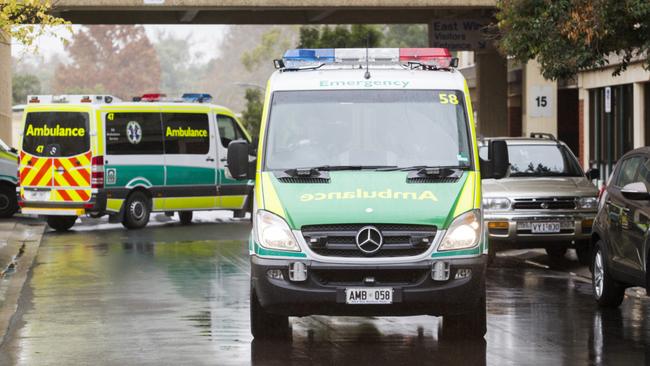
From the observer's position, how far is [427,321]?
1242cm

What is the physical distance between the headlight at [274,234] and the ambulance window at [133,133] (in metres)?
15.0

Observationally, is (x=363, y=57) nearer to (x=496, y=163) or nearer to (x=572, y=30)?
(x=496, y=163)

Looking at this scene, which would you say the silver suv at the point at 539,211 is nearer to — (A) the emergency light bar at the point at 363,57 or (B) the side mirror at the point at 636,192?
(B) the side mirror at the point at 636,192

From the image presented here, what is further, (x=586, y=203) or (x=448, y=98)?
(x=586, y=203)

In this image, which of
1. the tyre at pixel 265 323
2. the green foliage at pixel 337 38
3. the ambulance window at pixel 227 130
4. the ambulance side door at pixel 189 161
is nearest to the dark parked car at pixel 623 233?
the tyre at pixel 265 323

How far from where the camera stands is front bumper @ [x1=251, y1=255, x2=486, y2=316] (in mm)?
10344

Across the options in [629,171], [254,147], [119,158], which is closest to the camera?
[254,147]

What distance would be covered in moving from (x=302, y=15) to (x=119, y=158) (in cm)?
952

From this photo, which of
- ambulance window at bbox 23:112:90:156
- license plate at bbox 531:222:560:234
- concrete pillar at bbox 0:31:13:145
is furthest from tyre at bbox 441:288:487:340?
concrete pillar at bbox 0:31:13:145

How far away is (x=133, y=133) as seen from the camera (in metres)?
25.7

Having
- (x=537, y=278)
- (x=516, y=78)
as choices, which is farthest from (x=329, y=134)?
(x=516, y=78)

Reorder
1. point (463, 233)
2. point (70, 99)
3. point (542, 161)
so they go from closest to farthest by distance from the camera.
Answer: point (463, 233) → point (542, 161) → point (70, 99)

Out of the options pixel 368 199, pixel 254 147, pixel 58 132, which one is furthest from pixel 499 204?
pixel 58 132

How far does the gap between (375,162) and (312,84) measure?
0.92 metres
